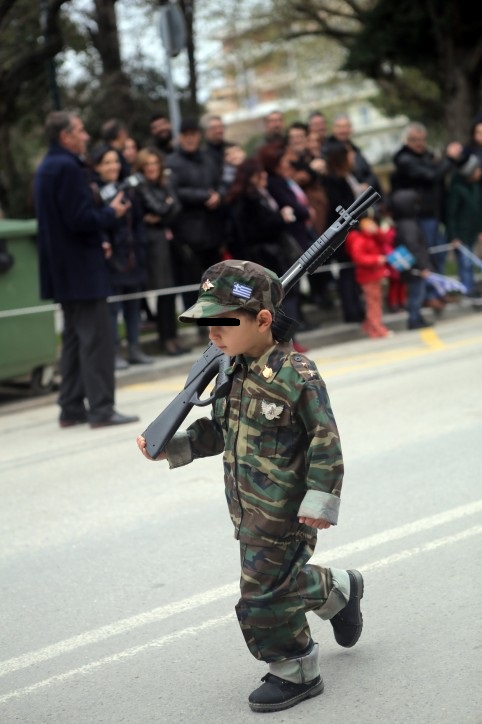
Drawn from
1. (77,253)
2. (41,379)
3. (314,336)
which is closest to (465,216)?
(314,336)

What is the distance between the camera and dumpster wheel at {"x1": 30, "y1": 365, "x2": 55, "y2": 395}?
36.9 feet

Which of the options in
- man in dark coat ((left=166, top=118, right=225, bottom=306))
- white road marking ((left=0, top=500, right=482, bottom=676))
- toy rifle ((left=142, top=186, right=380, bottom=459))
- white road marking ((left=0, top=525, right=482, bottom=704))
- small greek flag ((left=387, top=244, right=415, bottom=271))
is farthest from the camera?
small greek flag ((left=387, top=244, right=415, bottom=271))

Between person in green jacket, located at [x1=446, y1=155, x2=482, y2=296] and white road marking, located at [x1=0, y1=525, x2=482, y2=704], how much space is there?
→ 9.45 metres

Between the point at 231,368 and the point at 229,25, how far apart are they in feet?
88.7

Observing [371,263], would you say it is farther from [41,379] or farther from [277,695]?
[277,695]

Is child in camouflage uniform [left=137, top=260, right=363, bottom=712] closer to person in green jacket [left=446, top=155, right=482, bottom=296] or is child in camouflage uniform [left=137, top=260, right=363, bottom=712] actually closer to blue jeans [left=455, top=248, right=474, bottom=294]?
person in green jacket [left=446, top=155, right=482, bottom=296]

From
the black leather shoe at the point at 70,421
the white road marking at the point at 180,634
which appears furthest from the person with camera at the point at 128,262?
the white road marking at the point at 180,634

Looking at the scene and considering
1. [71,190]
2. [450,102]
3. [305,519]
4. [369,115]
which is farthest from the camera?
[369,115]

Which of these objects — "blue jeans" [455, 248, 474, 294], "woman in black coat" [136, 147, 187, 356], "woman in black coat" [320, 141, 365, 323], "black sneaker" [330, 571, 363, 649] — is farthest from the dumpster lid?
"black sneaker" [330, 571, 363, 649]

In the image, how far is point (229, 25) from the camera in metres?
29.8

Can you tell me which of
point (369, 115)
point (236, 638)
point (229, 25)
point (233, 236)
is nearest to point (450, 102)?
point (233, 236)

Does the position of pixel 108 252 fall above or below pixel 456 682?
above

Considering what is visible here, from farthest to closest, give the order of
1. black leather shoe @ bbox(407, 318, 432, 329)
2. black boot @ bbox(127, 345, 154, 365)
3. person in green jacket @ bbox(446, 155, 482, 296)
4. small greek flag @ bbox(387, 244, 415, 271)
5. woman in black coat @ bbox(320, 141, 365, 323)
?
person in green jacket @ bbox(446, 155, 482, 296) < black leather shoe @ bbox(407, 318, 432, 329) < woman in black coat @ bbox(320, 141, 365, 323) < small greek flag @ bbox(387, 244, 415, 271) < black boot @ bbox(127, 345, 154, 365)

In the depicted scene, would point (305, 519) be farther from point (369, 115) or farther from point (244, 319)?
point (369, 115)
